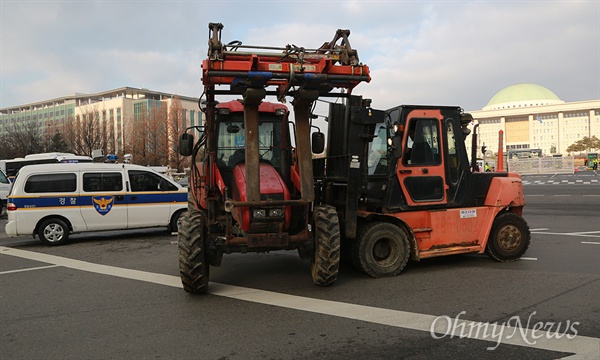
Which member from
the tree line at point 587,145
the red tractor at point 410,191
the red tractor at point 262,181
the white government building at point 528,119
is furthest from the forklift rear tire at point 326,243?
the white government building at point 528,119

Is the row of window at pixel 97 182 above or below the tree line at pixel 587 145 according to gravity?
below

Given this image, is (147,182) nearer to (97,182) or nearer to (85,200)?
(97,182)

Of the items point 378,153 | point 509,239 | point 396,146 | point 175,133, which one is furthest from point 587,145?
point 396,146

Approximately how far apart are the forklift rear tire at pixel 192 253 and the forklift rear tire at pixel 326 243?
1.60 m

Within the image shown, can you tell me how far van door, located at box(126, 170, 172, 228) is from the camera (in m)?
12.1

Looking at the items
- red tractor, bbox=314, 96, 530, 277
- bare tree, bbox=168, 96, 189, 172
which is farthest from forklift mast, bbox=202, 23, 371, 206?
bare tree, bbox=168, 96, 189, 172

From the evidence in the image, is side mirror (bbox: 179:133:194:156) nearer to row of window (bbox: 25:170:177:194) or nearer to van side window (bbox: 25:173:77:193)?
row of window (bbox: 25:170:177:194)

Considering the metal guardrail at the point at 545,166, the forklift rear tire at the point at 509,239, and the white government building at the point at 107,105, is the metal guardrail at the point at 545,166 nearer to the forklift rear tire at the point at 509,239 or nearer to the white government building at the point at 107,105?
the forklift rear tire at the point at 509,239

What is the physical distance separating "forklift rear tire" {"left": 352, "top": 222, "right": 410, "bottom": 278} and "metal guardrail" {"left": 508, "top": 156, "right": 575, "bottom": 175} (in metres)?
52.7

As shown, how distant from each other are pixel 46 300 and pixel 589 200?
21271 mm

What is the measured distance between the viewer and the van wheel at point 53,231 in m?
11.2

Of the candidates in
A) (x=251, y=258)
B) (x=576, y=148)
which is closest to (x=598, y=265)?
(x=251, y=258)

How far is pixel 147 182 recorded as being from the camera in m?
12.4

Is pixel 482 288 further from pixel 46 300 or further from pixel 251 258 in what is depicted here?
pixel 46 300
